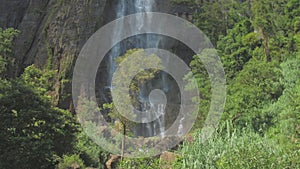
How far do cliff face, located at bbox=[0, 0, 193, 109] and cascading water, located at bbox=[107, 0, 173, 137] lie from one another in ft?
4.27

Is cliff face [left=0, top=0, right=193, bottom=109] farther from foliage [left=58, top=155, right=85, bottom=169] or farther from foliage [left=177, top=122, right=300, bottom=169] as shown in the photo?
foliage [left=177, top=122, right=300, bottom=169]

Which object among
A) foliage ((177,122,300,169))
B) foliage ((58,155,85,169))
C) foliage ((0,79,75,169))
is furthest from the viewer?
foliage ((58,155,85,169))

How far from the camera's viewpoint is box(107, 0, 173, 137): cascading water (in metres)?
25.6

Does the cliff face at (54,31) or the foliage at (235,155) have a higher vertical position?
the cliff face at (54,31)

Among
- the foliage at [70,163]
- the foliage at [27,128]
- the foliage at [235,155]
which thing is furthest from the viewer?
the foliage at [70,163]

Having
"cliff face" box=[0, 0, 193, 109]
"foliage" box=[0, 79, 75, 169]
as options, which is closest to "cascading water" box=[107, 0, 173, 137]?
"cliff face" box=[0, 0, 193, 109]

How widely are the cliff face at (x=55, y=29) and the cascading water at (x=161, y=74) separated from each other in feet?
4.27

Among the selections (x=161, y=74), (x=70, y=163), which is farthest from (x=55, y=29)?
(x=70, y=163)

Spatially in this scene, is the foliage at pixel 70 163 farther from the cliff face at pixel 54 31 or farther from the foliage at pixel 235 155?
the cliff face at pixel 54 31

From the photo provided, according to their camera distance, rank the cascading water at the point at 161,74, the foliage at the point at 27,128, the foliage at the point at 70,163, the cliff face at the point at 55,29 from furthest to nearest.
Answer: the cliff face at the point at 55,29 → the cascading water at the point at 161,74 → the foliage at the point at 70,163 → the foliage at the point at 27,128

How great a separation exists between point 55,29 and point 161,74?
8.31m

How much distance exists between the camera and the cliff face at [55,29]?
26.6m

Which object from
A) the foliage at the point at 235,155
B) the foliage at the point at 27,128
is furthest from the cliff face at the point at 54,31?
the foliage at the point at 235,155

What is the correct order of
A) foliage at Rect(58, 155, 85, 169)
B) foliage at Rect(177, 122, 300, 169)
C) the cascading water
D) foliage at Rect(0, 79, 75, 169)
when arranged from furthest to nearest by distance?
the cascading water, foliage at Rect(58, 155, 85, 169), foliage at Rect(0, 79, 75, 169), foliage at Rect(177, 122, 300, 169)
